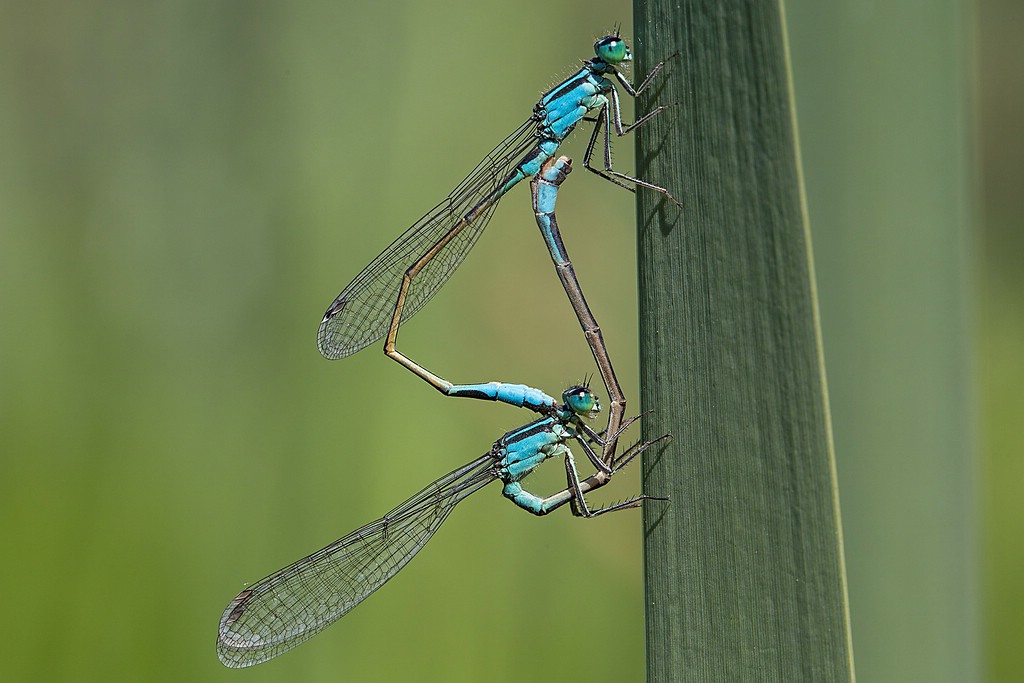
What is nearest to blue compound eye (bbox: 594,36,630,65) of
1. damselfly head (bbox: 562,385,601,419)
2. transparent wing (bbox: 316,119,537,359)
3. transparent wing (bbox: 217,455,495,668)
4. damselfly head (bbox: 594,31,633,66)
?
damselfly head (bbox: 594,31,633,66)

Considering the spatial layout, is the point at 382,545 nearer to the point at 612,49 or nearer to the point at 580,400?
the point at 580,400

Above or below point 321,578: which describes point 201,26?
above

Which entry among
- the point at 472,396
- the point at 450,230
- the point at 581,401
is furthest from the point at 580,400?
the point at 450,230

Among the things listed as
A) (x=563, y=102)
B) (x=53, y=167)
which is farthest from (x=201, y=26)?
(x=563, y=102)

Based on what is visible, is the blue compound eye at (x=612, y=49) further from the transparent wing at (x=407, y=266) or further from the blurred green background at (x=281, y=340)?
the blurred green background at (x=281, y=340)

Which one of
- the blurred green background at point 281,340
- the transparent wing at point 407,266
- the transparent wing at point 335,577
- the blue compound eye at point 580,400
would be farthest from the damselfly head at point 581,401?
the transparent wing at point 407,266

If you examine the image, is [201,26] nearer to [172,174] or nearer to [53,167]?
[172,174]

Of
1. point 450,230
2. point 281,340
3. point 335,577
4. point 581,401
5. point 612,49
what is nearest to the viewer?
point 612,49
